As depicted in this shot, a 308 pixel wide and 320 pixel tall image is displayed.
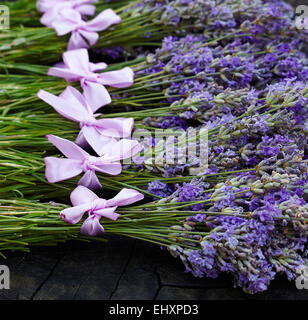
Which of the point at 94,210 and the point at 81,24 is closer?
the point at 94,210

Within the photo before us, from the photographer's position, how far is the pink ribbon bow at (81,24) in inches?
59.5

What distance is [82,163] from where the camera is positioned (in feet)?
3.89

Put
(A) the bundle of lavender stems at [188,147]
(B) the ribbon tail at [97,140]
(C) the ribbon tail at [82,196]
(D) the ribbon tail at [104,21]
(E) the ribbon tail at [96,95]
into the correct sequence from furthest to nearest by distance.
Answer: (D) the ribbon tail at [104,21] → (E) the ribbon tail at [96,95] → (B) the ribbon tail at [97,140] → (C) the ribbon tail at [82,196] → (A) the bundle of lavender stems at [188,147]

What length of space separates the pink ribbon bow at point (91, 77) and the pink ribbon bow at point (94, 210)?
332 mm

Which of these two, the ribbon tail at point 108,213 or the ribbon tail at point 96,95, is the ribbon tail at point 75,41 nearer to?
the ribbon tail at point 96,95

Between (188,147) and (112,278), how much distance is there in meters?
0.37

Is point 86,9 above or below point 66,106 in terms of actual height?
above

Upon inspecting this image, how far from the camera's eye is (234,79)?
1.33 m

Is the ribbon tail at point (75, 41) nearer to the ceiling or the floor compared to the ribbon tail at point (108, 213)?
nearer to the ceiling

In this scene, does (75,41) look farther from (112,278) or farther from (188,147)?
(112,278)

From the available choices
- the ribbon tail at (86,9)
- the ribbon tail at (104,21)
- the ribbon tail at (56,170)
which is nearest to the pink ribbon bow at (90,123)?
the ribbon tail at (56,170)

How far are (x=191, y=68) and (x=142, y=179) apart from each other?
0.37 metres
